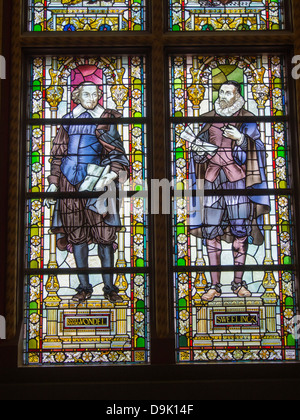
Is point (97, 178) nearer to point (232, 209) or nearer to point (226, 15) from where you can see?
point (232, 209)

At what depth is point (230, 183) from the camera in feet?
14.3

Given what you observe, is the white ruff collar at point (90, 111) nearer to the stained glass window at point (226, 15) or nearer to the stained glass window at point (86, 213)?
the stained glass window at point (86, 213)

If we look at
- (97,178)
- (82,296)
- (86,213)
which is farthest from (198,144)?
(82,296)

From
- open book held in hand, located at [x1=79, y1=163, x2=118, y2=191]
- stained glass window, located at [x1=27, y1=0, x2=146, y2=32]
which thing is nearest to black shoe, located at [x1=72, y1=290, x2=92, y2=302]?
open book held in hand, located at [x1=79, y1=163, x2=118, y2=191]

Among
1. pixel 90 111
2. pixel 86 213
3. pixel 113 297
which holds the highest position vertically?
pixel 90 111

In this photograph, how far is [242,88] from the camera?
4.49 metres

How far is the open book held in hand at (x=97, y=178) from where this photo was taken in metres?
4.32

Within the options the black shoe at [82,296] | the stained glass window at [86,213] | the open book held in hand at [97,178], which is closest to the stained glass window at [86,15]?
the stained glass window at [86,213]

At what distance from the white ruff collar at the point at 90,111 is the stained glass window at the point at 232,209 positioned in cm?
53

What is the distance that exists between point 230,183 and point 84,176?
1.06 metres

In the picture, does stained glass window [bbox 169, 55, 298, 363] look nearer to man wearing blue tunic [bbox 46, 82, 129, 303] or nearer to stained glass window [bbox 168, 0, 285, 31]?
stained glass window [bbox 168, 0, 285, 31]

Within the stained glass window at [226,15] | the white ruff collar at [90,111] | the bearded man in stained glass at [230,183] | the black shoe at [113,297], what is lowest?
the black shoe at [113,297]

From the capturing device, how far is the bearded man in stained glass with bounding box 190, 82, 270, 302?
4.28m

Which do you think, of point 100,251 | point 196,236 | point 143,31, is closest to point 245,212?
point 196,236
